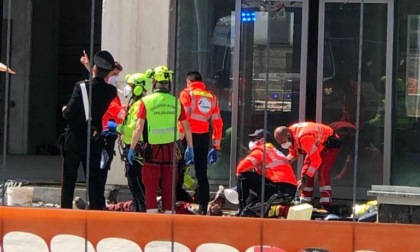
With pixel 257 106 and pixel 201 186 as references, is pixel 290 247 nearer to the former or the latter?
pixel 201 186

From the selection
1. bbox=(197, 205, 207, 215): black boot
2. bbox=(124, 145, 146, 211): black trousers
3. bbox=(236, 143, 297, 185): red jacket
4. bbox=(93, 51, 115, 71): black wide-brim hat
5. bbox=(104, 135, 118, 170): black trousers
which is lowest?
bbox=(197, 205, 207, 215): black boot

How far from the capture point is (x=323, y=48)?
9.77 m

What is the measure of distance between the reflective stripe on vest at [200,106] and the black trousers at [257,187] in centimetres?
92

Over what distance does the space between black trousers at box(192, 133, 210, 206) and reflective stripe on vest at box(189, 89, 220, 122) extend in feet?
0.68

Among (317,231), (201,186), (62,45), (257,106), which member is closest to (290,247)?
(317,231)

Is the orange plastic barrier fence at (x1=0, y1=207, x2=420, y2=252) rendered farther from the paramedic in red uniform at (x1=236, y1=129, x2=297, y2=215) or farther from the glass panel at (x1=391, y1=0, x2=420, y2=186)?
the glass panel at (x1=391, y1=0, x2=420, y2=186)

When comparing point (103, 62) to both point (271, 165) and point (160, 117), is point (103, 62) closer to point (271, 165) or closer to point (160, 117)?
point (160, 117)

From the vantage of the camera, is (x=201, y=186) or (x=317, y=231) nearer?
(x=317, y=231)

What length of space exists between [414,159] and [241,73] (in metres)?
2.49

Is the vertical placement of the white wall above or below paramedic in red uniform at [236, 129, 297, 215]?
above

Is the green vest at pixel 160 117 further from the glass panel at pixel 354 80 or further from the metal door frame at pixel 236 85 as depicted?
the glass panel at pixel 354 80

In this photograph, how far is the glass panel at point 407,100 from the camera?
31.9 feet

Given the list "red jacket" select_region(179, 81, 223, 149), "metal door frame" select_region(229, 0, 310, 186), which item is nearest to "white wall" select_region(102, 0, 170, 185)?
"metal door frame" select_region(229, 0, 310, 186)

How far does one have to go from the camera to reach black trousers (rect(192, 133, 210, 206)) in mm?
8594
